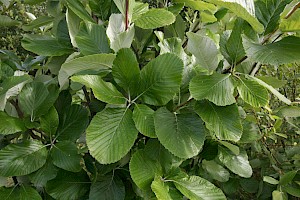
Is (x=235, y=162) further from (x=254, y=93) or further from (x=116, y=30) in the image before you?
(x=116, y=30)

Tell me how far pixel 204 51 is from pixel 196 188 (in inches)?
10.3

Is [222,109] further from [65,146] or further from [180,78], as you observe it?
[65,146]

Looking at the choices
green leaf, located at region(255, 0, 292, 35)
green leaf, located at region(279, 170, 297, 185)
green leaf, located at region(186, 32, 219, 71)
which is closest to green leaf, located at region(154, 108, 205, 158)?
green leaf, located at region(186, 32, 219, 71)

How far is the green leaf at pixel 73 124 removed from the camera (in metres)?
0.80

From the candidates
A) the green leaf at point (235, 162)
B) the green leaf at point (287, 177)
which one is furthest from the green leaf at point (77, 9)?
the green leaf at point (287, 177)

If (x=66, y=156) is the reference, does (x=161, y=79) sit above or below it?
above

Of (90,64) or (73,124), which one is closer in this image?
(90,64)

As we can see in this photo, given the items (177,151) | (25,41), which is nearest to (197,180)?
(177,151)

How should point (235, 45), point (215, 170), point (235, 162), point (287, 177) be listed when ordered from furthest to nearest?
point (287, 177) → point (215, 170) → point (235, 162) → point (235, 45)

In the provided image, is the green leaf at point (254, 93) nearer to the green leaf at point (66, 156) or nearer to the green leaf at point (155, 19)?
the green leaf at point (155, 19)

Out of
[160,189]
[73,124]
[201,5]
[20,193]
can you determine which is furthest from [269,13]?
[20,193]

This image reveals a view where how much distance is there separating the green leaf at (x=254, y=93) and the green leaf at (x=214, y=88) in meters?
0.02

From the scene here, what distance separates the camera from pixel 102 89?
2.03 ft

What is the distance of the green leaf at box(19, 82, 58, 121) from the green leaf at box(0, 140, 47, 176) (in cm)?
7
